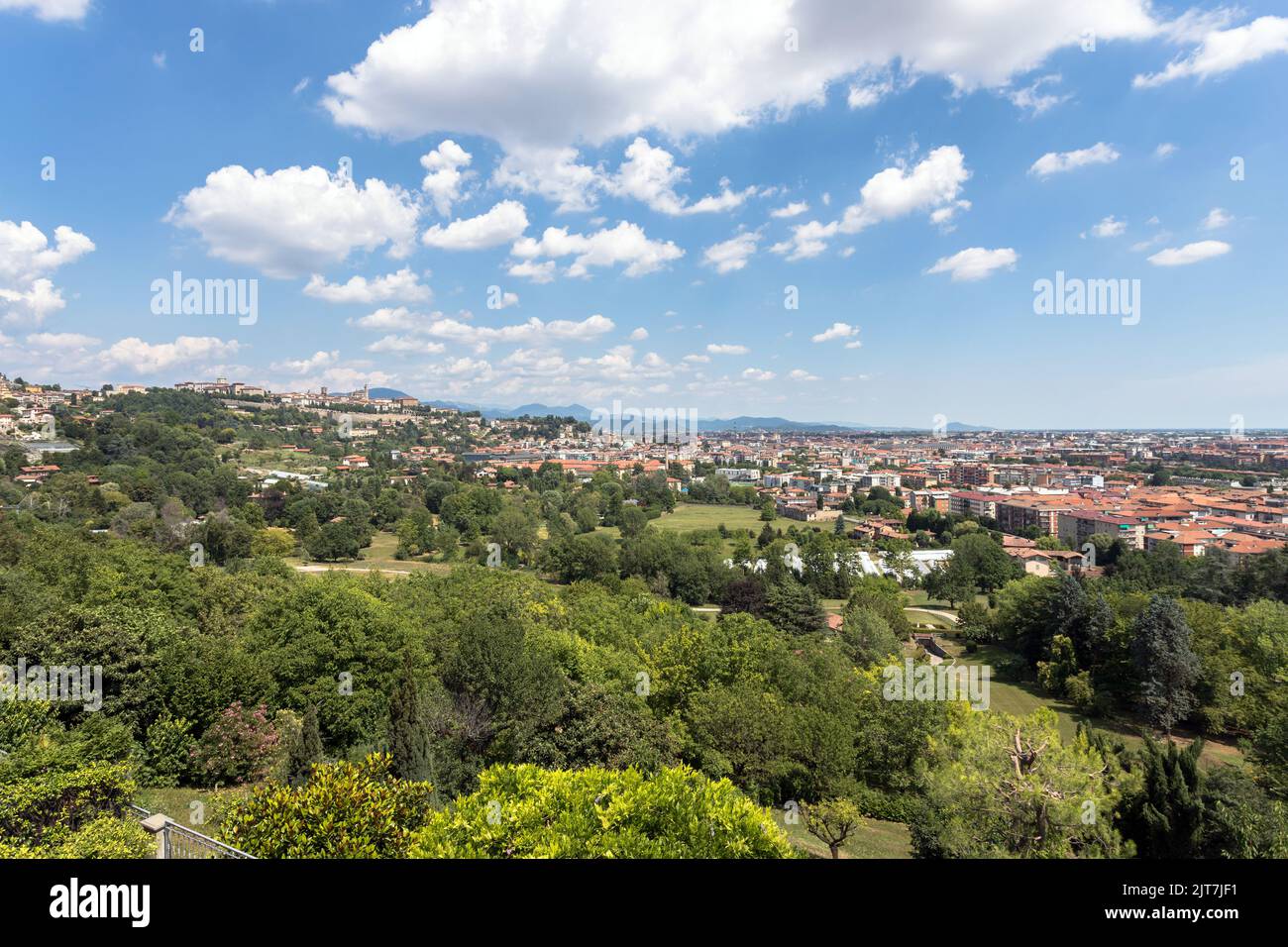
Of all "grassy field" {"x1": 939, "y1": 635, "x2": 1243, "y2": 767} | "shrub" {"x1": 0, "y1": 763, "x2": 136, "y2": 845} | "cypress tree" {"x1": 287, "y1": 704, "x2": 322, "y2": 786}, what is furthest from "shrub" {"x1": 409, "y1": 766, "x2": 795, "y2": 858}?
"grassy field" {"x1": 939, "y1": 635, "x2": 1243, "y2": 767}

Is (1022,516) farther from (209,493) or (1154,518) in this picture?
(209,493)

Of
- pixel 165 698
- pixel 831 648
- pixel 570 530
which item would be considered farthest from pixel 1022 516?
pixel 165 698

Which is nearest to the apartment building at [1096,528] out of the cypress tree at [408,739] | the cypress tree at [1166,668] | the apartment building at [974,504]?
the apartment building at [974,504]

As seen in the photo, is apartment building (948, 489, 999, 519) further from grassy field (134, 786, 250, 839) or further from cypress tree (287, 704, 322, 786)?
grassy field (134, 786, 250, 839)

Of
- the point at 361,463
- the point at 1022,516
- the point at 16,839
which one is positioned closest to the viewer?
the point at 16,839

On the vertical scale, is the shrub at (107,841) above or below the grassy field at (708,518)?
above

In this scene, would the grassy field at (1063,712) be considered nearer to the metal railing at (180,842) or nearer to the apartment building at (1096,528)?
the metal railing at (180,842)

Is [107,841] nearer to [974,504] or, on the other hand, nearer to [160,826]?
[160,826]
